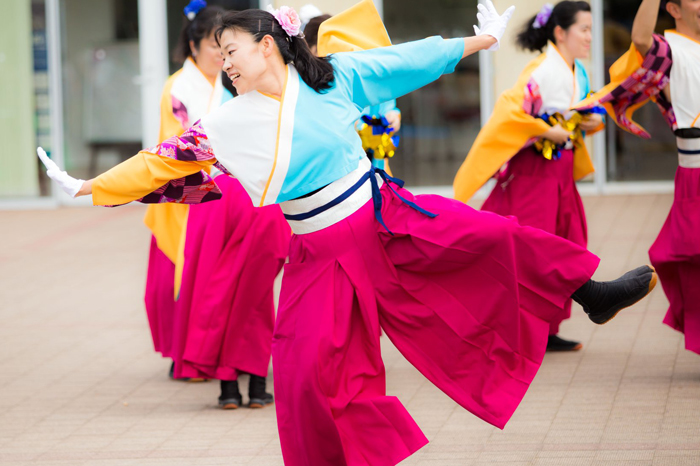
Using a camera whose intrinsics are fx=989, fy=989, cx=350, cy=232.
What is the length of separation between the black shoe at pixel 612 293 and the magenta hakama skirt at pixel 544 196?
194 cm

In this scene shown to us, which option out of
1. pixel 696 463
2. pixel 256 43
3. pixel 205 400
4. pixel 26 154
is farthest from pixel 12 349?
pixel 26 154

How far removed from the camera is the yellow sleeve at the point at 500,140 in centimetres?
541

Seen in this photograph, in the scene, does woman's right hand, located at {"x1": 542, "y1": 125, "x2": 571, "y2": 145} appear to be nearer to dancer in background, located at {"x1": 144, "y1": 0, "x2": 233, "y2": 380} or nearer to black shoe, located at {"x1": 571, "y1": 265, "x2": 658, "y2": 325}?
dancer in background, located at {"x1": 144, "y1": 0, "x2": 233, "y2": 380}

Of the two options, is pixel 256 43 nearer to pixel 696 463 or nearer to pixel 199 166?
pixel 199 166

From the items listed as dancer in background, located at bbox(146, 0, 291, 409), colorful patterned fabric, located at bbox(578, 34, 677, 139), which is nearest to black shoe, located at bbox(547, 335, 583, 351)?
colorful patterned fabric, located at bbox(578, 34, 677, 139)

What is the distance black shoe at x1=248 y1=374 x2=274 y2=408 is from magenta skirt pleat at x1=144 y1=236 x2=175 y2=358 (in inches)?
27.4

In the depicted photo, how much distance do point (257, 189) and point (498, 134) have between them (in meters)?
2.43

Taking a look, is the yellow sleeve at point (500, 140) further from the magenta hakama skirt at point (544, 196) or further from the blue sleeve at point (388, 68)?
the blue sleeve at point (388, 68)

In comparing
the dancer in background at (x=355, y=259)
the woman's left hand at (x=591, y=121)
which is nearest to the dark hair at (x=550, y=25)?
the woman's left hand at (x=591, y=121)

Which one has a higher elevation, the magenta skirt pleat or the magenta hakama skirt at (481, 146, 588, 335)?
the magenta hakama skirt at (481, 146, 588, 335)

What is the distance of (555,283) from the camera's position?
3404mm

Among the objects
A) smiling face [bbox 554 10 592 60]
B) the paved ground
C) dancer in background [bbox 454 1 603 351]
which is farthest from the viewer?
smiling face [bbox 554 10 592 60]

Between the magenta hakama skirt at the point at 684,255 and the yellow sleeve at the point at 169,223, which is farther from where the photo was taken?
the yellow sleeve at the point at 169,223

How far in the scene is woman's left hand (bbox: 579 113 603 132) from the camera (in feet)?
18.1
